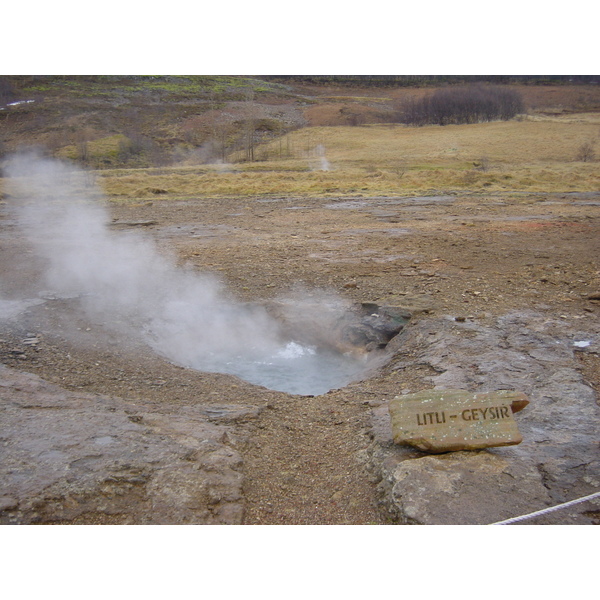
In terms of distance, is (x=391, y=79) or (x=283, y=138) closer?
(x=391, y=79)

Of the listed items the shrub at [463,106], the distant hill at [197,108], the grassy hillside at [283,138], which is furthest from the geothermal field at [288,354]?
the shrub at [463,106]

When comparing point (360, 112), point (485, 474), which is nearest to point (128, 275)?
point (485, 474)

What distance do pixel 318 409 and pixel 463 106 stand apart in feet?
79.7

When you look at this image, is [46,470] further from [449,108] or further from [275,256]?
[449,108]

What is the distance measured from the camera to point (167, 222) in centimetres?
1103

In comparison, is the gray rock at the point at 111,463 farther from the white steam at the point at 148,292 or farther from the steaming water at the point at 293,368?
the white steam at the point at 148,292

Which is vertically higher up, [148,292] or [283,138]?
[283,138]

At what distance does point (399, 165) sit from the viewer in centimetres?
2133

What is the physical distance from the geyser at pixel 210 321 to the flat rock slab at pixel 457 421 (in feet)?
5.29

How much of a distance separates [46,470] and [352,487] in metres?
1.76

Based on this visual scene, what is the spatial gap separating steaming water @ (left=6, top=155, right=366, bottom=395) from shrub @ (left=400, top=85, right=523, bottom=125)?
18936 mm

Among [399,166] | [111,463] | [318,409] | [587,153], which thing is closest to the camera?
[111,463]

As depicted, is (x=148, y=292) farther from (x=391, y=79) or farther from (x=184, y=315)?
(x=391, y=79)

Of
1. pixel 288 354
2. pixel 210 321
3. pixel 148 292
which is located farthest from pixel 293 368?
pixel 148 292
